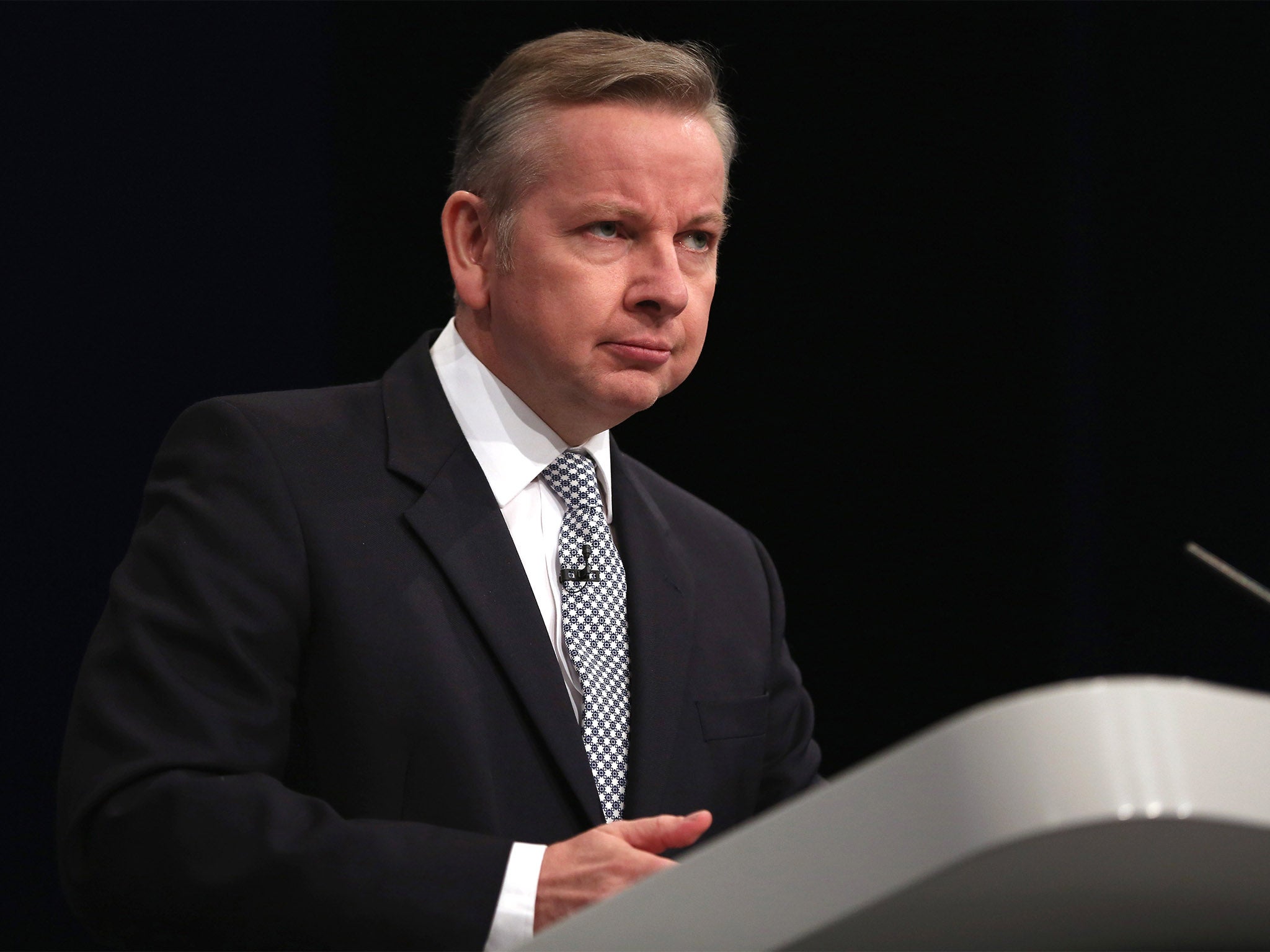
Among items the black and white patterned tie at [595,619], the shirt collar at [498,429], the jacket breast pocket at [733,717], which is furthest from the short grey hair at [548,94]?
the jacket breast pocket at [733,717]

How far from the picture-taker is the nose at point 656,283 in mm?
1494

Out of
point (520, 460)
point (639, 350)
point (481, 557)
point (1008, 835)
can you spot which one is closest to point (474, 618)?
point (481, 557)

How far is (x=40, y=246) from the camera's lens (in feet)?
6.28

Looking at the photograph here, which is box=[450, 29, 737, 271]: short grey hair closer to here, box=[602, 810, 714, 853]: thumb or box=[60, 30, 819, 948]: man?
box=[60, 30, 819, 948]: man

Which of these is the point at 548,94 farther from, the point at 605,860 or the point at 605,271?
the point at 605,860

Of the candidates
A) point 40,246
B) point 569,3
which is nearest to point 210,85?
point 40,246

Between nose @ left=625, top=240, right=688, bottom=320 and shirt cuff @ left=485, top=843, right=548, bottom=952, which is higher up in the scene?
nose @ left=625, top=240, right=688, bottom=320

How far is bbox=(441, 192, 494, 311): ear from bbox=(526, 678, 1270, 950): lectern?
1.16 m

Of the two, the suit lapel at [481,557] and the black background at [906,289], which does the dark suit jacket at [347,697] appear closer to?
the suit lapel at [481,557]

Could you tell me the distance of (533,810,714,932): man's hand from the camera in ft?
3.17

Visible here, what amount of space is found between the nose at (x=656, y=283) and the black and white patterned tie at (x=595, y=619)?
0.18m

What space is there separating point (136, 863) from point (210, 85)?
1318 mm

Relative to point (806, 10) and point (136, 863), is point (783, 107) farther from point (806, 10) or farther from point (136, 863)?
point (136, 863)

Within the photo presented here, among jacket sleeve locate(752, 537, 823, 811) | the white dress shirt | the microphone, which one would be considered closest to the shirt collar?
the white dress shirt
